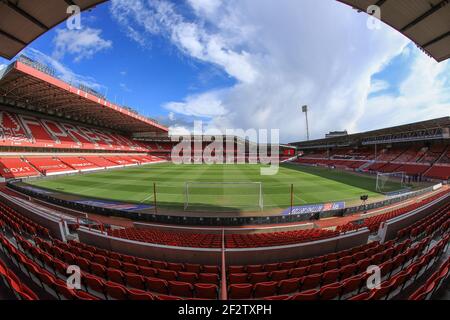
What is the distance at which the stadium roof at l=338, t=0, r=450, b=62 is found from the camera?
20.0 ft

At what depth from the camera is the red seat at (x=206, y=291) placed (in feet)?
12.7

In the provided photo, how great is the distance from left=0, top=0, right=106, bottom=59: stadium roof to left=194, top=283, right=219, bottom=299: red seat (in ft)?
31.4

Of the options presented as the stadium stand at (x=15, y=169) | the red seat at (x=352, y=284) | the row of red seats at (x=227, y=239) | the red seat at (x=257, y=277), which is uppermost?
the stadium stand at (x=15, y=169)

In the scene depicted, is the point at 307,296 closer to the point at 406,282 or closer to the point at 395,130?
the point at 406,282

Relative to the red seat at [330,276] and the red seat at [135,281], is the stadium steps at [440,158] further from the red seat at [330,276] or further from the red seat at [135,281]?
the red seat at [135,281]

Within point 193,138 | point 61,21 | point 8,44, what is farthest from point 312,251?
point 193,138

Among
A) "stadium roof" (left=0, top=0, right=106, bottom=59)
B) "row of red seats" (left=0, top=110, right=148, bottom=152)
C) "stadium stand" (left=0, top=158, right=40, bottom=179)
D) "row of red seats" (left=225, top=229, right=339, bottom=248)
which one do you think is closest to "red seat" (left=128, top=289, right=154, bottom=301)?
"row of red seats" (left=225, top=229, right=339, bottom=248)

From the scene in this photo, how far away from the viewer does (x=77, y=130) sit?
1667 inches

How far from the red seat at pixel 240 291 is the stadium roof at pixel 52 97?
95.5 ft

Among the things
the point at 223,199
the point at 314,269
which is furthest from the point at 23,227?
the point at 223,199

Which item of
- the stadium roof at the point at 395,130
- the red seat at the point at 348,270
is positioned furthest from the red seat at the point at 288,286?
the stadium roof at the point at 395,130

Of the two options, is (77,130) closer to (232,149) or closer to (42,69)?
(42,69)

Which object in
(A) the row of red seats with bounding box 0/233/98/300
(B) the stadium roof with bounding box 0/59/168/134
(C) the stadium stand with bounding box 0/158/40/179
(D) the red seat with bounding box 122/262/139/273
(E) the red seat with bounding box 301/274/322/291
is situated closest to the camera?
(A) the row of red seats with bounding box 0/233/98/300

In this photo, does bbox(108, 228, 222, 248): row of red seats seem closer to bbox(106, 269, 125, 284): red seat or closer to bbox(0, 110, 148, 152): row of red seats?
bbox(106, 269, 125, 284): red seat
